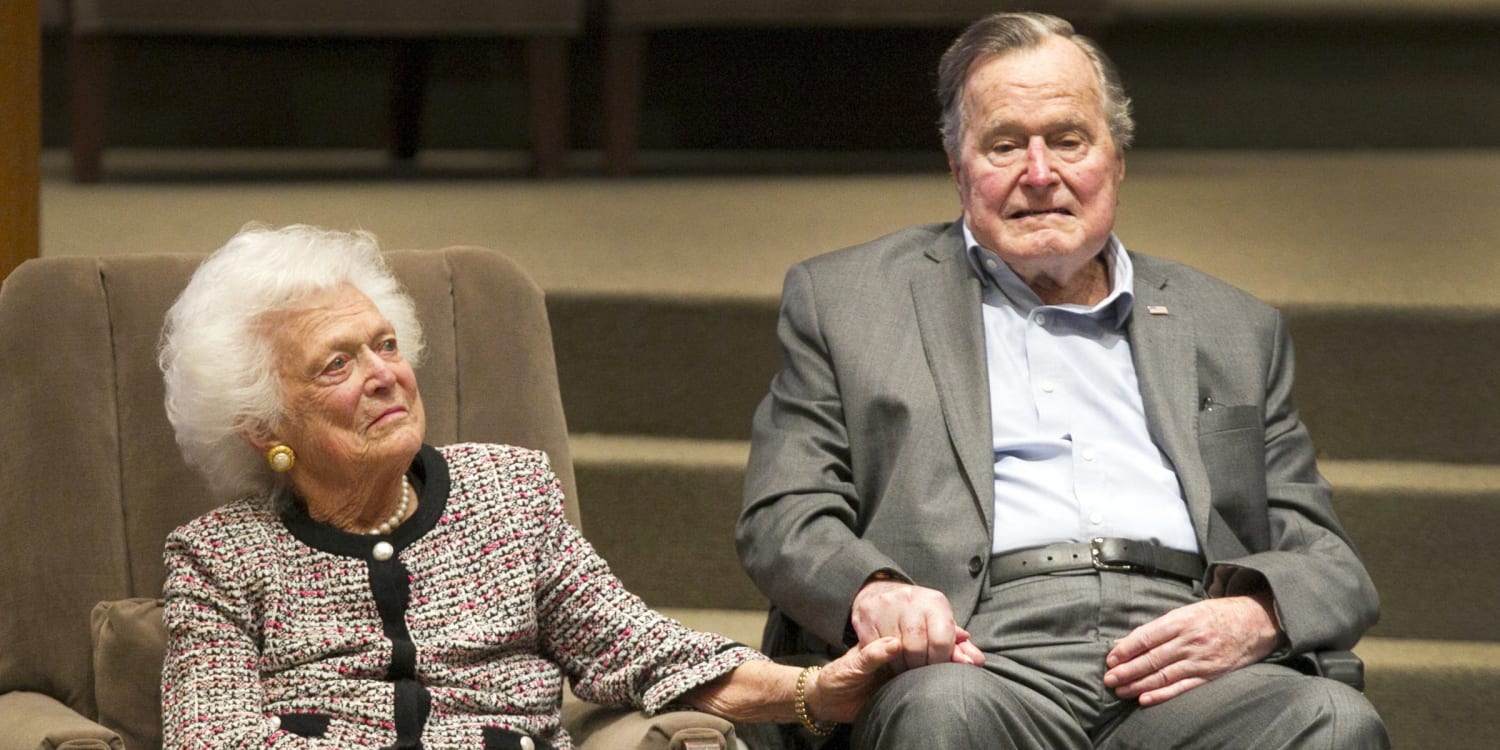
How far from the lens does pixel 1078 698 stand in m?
2.14

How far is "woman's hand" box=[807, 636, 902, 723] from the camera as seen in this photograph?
6.51ft

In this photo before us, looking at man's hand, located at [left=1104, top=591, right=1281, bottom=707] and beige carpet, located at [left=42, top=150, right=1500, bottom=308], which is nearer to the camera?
man's hand, located at [left=1104, top=591, right=1281, bottom=707]

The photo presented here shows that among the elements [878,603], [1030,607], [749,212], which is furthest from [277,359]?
[749,212]

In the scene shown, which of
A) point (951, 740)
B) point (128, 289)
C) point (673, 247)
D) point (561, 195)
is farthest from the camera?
point (561, 195)

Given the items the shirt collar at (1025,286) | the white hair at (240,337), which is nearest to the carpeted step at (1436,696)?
the shirt collar at (1025,286)

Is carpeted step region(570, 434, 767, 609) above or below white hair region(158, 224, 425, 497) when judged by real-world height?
below

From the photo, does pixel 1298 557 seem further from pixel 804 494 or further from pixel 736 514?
pixel 736 514

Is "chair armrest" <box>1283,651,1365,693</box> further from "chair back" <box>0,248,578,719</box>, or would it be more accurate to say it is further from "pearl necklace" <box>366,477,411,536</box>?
"pearl necklace" <box>366,477,411,536</box>

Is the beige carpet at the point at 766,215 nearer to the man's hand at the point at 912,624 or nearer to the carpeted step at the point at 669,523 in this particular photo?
the carpeted step at the point at 669,523

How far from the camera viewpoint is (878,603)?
2049 millimetres

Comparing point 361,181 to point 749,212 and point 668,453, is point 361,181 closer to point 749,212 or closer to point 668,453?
point 749,212

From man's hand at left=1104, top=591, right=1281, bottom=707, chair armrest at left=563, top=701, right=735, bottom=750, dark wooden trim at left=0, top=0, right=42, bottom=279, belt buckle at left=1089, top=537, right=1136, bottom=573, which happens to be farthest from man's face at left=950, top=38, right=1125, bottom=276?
dark wooden trim at left=0, top=0, right=42, bottom=279

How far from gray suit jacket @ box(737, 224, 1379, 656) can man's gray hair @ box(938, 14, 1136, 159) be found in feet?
Answer: 0.60

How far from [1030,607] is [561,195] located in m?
2.64
